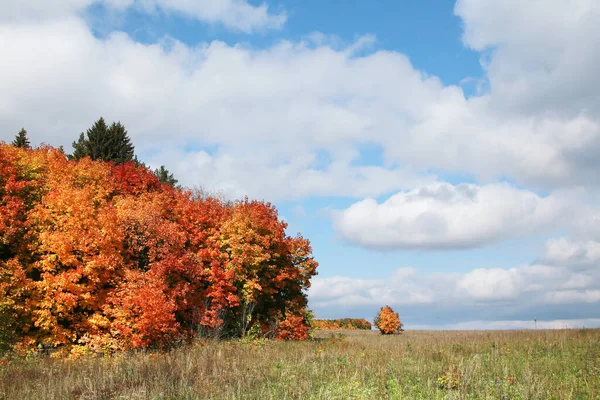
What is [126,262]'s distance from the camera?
35656 mm

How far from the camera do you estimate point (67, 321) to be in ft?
109

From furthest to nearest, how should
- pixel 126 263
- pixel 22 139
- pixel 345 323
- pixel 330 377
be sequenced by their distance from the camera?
pixel 345 323 < pixel 22 139 < pixel 126 263 < pixel 330 377

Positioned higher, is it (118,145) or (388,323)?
(118,145)

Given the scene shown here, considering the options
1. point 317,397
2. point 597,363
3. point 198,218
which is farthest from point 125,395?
point 198,218

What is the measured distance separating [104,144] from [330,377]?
2304 inches

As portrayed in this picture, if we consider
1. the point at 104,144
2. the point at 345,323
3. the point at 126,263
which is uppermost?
the point at 104,144

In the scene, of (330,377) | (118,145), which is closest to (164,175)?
(118,145)

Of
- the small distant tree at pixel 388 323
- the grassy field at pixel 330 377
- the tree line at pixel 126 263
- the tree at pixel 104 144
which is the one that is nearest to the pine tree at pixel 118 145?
the tree at pixel 104 144

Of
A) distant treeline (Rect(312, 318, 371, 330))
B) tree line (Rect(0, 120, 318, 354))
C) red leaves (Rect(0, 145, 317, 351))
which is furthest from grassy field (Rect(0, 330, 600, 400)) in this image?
distant treeline (Rect(312, 318, 371, 330))

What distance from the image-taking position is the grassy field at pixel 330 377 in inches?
493

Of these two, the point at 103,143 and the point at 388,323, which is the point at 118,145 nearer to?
the point at 103,143

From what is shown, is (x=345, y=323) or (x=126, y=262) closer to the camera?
(x=126, y=262)

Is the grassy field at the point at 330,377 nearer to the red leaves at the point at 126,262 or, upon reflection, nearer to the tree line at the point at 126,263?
the tree line at the point at 126,263

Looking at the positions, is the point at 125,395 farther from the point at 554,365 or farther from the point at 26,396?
the point at 554,365
